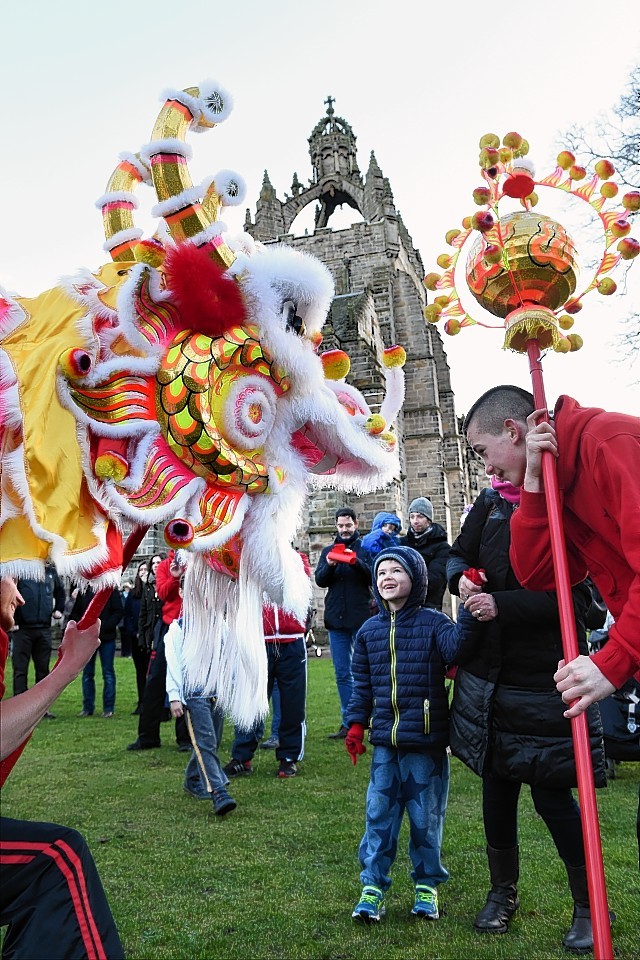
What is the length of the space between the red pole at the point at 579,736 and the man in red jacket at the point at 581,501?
71 mm

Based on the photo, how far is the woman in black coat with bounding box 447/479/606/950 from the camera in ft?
9.50

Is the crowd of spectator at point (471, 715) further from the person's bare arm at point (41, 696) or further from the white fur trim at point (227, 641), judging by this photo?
the person's bare arm at point (41, 696)

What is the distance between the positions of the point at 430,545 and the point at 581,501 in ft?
13.9

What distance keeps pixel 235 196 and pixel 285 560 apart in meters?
1.00

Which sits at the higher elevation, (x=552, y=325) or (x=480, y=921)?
(x=552, y=325)

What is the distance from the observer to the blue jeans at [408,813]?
318 centimetres

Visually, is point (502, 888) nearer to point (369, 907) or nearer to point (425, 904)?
point (425, 904)

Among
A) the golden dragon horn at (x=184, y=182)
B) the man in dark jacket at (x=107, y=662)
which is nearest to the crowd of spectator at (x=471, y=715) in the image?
the golden dragon horn at (x=184, y=182)

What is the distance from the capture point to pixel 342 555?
701 centimetres

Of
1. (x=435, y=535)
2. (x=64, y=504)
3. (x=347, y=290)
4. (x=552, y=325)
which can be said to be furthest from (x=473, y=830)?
(x=347, y=290)

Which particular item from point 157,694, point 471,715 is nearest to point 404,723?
point 471,715

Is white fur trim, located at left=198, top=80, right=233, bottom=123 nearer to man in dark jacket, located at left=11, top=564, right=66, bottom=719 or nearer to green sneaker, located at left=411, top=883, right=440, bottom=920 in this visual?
green sneaker, located at left=411, top=883, right=440, bottom=920

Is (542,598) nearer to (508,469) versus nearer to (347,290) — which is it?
(508,469)

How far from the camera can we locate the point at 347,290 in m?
26.3
